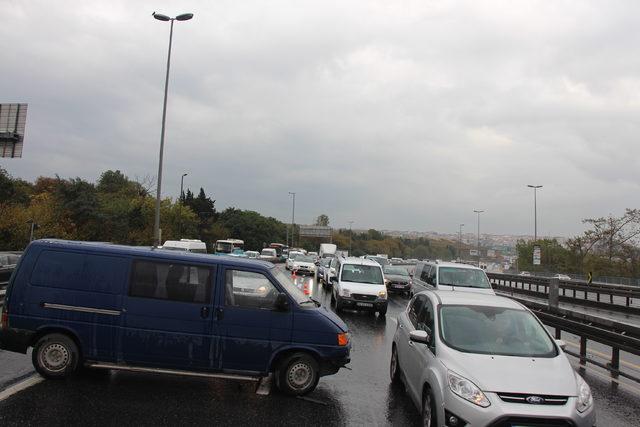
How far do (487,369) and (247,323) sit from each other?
319 cm

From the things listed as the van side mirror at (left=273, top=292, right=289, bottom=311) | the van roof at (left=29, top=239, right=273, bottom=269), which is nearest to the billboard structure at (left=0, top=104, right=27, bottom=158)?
the van roof at (left=29, top=239, right=273, bottom=269)

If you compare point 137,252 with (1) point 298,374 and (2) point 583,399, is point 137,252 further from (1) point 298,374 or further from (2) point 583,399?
(2) point 583,399

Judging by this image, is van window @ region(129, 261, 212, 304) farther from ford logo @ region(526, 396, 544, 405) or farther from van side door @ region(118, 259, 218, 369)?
ford logo @ region(526, 396, 544, 405)

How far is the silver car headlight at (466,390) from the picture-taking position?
4.80 meters

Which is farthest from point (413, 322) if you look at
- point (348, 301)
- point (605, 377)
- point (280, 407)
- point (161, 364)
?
point (348, 301)

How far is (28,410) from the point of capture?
18.8ft

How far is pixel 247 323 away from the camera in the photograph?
6.91 metres

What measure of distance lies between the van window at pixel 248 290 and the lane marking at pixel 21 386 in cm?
276

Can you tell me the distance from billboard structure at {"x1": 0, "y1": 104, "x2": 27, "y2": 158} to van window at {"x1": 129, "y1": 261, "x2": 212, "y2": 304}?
68.7 ft

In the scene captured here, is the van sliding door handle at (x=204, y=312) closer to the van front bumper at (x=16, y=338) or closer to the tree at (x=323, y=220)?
the van front bumper at (x=16, y=338)

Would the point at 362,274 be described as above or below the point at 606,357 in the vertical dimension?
above

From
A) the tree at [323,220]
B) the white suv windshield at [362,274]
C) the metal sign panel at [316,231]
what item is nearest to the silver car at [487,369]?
the white suv windshield at [362,274]

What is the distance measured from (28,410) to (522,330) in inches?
230

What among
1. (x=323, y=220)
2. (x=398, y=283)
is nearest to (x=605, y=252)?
(x=398, y=283)
